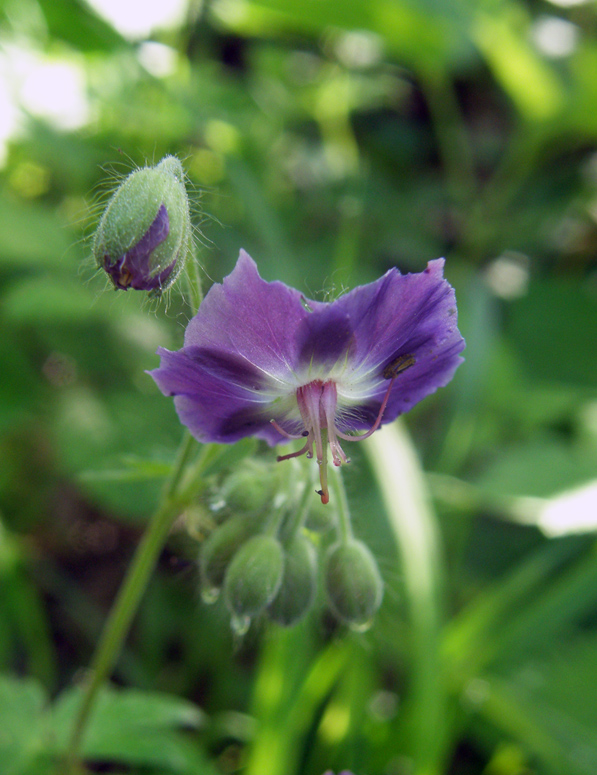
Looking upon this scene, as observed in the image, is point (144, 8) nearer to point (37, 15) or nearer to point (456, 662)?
point (37, 15)

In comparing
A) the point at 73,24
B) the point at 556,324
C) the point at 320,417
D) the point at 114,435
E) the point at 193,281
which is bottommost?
the point at 320,417

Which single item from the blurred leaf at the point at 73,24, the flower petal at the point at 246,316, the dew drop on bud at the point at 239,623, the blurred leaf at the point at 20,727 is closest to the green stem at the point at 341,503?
the dew drop on bud at the point at 239,623

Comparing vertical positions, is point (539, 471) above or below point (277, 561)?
above

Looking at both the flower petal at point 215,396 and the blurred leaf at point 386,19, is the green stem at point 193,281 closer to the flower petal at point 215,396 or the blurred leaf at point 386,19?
the flower petal at point 215,396

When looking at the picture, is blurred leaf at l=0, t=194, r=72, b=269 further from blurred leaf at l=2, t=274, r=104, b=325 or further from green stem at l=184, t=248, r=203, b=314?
green stem at l=184, t=248, r=203, b=314

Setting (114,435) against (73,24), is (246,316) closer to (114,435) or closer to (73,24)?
(114,435)

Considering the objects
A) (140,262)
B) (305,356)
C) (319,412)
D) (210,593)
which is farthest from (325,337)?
(210,593)

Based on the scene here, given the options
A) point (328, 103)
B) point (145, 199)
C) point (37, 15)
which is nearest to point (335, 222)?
point (328, 103)
